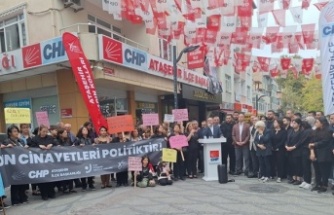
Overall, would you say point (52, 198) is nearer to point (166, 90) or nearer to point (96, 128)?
point (96, 128)

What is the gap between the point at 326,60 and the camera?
708 cm

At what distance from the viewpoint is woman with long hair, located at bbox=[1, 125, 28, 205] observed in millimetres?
6977

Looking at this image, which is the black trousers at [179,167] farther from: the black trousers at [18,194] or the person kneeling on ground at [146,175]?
the black trousers at [18,194]

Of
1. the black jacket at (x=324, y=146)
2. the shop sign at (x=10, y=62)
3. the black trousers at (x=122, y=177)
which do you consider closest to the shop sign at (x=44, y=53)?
the shop sign at (x=10, y=62)

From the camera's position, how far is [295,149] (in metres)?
8.11

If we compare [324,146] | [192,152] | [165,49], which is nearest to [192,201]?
[192,152]

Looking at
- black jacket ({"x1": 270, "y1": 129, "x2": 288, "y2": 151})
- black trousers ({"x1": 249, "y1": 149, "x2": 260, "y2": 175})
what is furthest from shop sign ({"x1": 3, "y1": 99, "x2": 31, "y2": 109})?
black jacket ({"x1": 270, "y1": 129, "x2": 288, "y2": 151})

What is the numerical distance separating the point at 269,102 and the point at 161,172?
6147 centimetres

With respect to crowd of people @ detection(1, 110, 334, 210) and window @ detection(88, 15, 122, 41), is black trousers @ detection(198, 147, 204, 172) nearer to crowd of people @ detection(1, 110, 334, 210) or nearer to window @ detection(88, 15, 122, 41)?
crowd of people @ detection(1, 110, 334, 210)

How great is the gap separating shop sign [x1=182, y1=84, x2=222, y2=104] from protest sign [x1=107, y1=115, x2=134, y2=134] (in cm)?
1025

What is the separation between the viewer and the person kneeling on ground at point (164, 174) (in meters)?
8.41

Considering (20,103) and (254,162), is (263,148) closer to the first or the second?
(254,162)

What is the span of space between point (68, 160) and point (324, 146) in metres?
5.85

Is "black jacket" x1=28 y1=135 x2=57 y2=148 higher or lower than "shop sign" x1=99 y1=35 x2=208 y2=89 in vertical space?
lower
